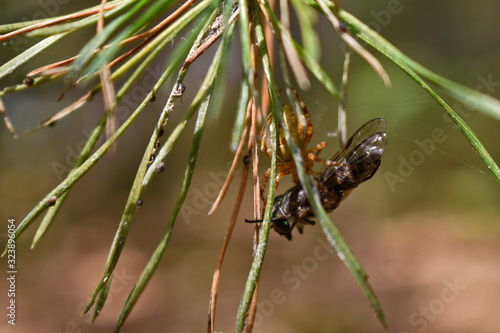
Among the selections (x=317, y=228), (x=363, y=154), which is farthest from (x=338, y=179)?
(x=317, y=228)

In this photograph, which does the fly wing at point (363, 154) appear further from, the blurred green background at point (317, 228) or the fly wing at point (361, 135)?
the blurred green background at point (317, 228)

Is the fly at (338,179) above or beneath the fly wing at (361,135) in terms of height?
beneath

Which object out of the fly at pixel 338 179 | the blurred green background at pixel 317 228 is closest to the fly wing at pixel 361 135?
the fly at pixel 338 179

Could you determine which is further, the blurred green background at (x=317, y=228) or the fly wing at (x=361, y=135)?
the blurred green background at (x=317, y=228)

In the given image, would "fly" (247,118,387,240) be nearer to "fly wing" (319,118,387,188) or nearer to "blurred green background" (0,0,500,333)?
"fly wing" (319,118,387,188)

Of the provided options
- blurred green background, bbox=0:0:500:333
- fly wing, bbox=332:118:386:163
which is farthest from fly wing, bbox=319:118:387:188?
blurred green background, bbox=0:0:500:333

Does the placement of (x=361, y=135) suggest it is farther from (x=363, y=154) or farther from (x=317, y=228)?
(x=317, y=228)
